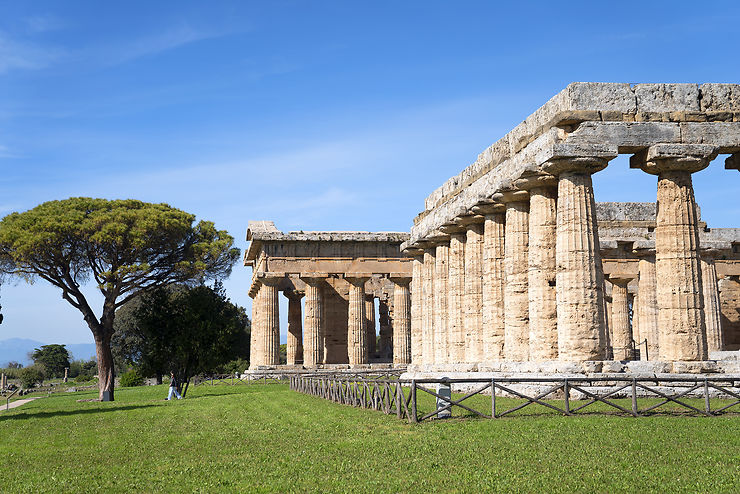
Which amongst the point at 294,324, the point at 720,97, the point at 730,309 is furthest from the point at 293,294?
the point at 720,97

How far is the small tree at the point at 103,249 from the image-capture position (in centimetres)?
4047

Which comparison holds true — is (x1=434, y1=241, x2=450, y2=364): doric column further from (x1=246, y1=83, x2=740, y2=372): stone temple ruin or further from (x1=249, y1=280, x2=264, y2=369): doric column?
(x1=249, y1=280, x2=264, y2=369): doric column

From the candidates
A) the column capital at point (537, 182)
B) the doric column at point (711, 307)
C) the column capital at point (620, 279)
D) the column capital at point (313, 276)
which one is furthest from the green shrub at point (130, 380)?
the column capital at point (537, 182)

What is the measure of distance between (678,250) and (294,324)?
39330 mm

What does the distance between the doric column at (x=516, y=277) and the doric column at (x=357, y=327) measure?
24.2 metres

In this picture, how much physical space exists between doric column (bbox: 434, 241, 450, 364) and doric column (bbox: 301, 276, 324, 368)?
16.4 m

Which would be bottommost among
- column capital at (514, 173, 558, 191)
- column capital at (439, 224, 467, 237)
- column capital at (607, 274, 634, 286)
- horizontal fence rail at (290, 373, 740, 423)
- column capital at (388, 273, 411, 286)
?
horizontal fence rail at (290, 373, 740, 423)

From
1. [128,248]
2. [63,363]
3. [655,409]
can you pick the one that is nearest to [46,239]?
[128,248]

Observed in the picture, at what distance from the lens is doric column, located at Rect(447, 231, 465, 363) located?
33.9 meters

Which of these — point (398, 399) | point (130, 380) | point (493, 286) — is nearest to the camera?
point (398, 399)

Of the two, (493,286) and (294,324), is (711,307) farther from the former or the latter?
(294,324)

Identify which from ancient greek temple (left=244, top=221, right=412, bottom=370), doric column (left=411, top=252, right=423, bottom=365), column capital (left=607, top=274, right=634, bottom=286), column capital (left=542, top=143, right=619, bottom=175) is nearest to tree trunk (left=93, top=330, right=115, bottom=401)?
ancient greek temple (left=244, top=221, right=412, bottom=370)

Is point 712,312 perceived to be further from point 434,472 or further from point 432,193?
point 434,472

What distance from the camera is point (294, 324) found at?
2388 inches
